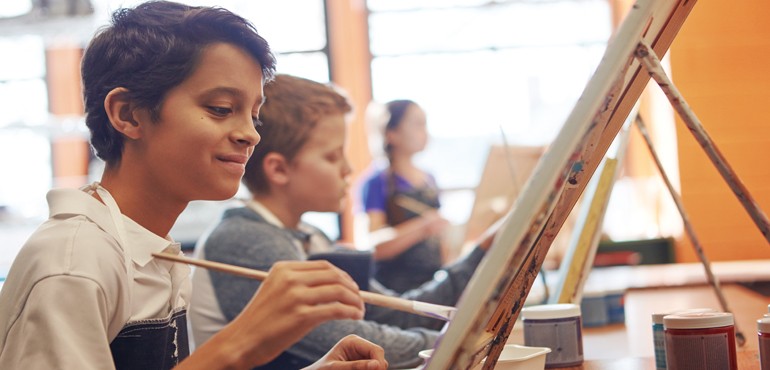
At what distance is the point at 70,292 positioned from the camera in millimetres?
799

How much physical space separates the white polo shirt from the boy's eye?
17 centimetres

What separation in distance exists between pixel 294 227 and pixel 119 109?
2.41 ft

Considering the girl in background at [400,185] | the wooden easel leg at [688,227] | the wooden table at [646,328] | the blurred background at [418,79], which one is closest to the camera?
the wooden table at [646,328]

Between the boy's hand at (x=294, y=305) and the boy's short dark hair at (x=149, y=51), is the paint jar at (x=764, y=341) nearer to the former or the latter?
the boy's hand at (x=294, y=305)

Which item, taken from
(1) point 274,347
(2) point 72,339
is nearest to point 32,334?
(2) point 72,339

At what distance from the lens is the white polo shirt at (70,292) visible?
79cm

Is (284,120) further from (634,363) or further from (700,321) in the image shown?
(700,321)

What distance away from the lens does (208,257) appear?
1.53 m

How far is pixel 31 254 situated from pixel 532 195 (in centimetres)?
50

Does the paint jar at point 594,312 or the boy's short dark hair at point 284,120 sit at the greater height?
the boy's short dark hair at point 284,120

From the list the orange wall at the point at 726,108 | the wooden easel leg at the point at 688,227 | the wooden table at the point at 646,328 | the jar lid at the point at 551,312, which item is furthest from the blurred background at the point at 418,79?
the jar lid at the point at 551,312

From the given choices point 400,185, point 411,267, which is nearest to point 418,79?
point 400,185

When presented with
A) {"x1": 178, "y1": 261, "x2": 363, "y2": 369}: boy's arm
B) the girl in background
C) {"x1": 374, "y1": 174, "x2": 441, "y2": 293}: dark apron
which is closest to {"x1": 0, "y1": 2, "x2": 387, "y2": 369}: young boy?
{"x1": 178, "y1": 261, "x2": 363, "y2": 369}: boy's arm

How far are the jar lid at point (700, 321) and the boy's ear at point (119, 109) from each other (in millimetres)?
659
